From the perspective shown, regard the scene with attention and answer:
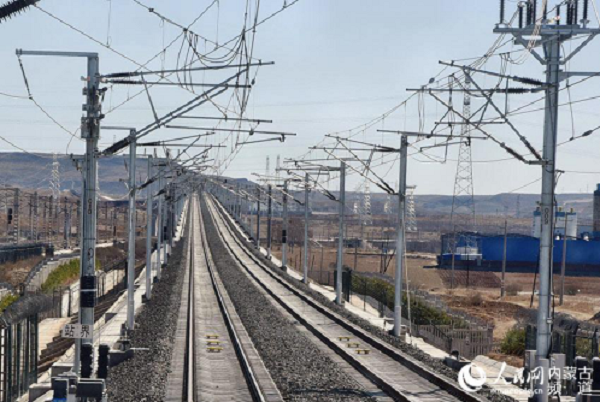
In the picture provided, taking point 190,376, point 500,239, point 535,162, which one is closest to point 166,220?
point 500,239

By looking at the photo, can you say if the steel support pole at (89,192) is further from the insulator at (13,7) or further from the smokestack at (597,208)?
the smokestack at (597,208)

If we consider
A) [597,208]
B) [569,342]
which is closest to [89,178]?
[569,342]

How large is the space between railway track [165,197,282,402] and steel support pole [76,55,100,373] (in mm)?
2596

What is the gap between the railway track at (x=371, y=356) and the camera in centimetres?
1895

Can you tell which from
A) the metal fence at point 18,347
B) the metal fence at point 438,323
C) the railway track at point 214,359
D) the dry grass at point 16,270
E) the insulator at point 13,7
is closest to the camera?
the insulator at point 13,7

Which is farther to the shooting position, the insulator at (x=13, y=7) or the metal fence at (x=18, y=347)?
the metal fence at (x=18, y=347)

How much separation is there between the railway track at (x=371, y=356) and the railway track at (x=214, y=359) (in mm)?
2472

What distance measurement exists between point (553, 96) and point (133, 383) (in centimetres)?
1101

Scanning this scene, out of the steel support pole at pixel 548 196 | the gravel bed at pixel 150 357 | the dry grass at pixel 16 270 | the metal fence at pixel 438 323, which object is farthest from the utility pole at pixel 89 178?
the dry grass at pixel 16 270

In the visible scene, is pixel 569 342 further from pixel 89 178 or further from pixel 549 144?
pixel 89 178

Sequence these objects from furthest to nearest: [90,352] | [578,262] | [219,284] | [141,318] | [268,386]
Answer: [578,262]
[219,284]
[141,318]
[268,386]
[90,352]

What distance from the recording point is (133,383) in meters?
19.6

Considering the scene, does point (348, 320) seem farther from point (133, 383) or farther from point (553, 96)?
point (553, 96)

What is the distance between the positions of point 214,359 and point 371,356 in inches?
174
